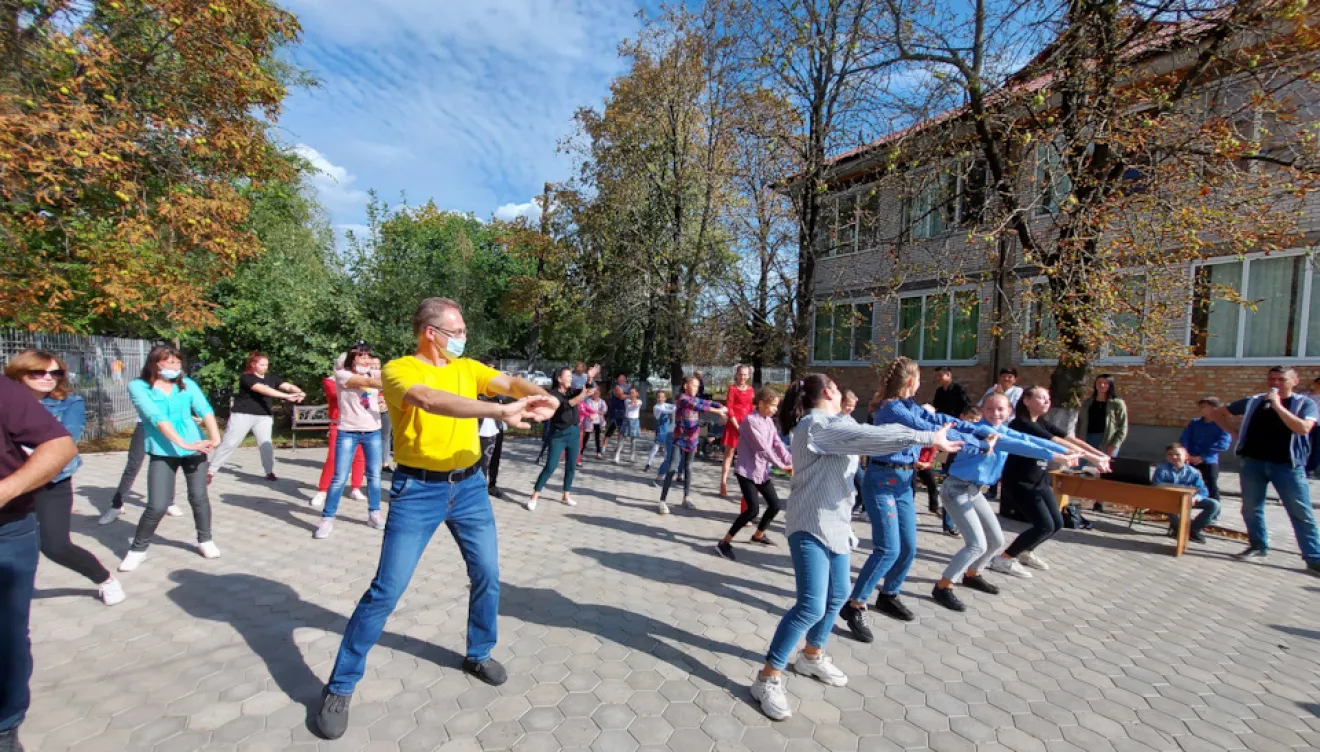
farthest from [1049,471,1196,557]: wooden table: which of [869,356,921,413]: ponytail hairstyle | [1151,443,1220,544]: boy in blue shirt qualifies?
[869,356,921,413]: ponytail hairstyle

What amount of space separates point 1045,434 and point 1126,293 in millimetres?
3073

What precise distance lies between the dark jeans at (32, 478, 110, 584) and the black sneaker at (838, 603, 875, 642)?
509 centimetres

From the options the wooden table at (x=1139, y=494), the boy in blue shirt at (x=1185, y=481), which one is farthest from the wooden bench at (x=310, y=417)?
the boy in blue shirt at (x=1185, y=481)

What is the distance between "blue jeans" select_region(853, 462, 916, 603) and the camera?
400 cm

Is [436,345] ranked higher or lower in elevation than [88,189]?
lower

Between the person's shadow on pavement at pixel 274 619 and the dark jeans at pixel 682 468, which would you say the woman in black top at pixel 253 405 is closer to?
the person's shadow on pavement at pixel 274 619

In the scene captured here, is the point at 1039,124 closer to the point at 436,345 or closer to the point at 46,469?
the point at 436,345

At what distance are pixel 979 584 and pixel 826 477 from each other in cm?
297

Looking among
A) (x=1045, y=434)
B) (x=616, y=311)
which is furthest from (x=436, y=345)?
(x=616, y=311)

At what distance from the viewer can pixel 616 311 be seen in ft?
60.6

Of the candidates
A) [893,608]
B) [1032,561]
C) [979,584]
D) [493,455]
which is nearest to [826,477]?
[893,608]

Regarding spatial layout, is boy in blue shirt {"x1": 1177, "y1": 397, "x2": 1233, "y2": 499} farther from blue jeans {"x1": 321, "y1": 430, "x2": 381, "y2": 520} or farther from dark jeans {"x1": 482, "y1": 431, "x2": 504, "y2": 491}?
blue jeans {"x1": 321, "y1": 430, "x2": 381, "y2": 520}

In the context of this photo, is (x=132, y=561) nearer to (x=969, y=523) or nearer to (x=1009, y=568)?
(x=969, y=523)

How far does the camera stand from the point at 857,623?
396 cm
